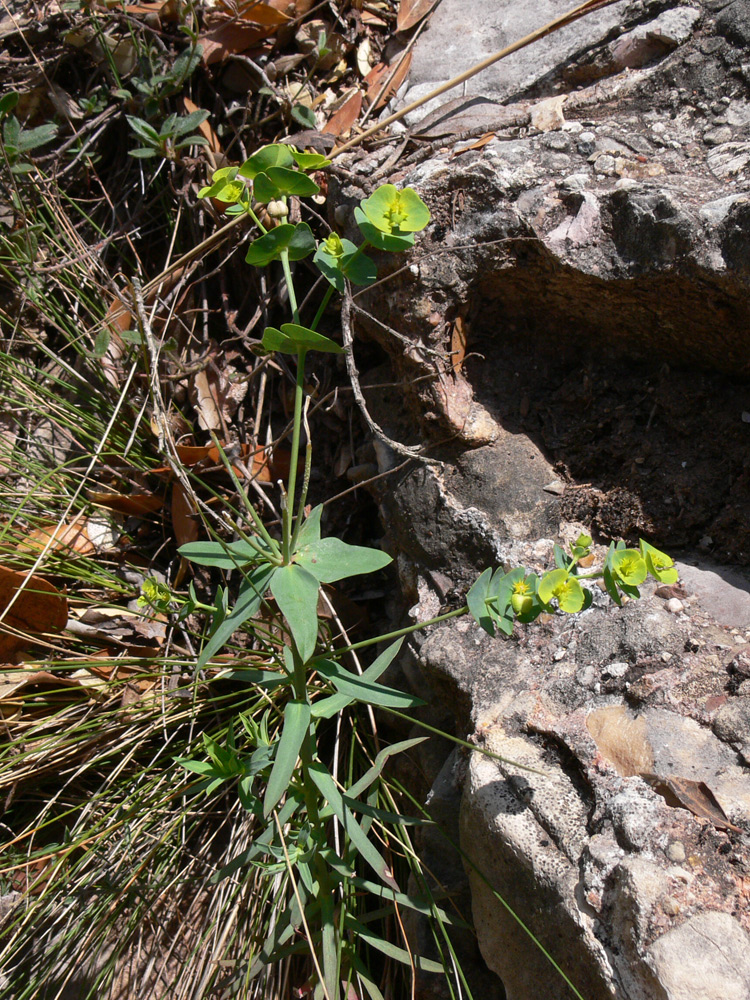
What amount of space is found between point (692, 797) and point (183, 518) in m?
1.50

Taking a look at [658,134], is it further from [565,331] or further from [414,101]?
[414,101]

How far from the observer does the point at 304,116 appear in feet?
6.73

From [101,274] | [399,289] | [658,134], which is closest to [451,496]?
[399,289]

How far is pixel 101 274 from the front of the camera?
2.28 meters

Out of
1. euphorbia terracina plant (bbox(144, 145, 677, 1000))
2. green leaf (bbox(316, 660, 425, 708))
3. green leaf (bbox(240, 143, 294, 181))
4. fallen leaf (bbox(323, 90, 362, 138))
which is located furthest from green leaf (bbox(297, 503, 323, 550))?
fallen leaf (bbox(323, 90, 362, 138))

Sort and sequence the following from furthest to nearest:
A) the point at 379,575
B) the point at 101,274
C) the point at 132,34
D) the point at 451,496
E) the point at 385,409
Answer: the point at 101,274, the point at 132,34, the point at 379,575, the point at 385,409, the point at 451,496

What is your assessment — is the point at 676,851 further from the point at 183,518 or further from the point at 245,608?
the point at 183,518

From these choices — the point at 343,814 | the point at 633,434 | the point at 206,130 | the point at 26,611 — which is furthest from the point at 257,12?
the point at 343,814

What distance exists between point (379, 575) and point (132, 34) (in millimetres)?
1740

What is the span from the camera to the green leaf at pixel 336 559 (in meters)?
1.11

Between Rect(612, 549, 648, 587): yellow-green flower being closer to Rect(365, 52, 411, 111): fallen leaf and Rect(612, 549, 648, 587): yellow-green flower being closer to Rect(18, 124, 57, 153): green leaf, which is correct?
Rect(365, 52, 411, 111): fallen leaf

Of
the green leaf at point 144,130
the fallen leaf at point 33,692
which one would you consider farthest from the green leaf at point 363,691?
the green leaf at point 144,130

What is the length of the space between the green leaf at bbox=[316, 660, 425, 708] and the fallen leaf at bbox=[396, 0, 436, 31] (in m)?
1.91

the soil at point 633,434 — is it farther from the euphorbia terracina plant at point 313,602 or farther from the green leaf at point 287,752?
the green leaf at point 287,752
